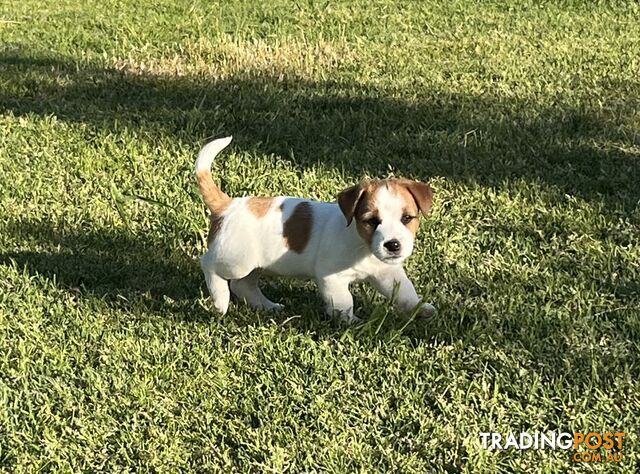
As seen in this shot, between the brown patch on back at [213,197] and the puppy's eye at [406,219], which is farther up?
the puppy's eye at [406,219]

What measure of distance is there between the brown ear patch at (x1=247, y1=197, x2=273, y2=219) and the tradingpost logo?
4.85ft

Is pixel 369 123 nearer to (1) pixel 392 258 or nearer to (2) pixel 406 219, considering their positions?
(2) pixel 406 219

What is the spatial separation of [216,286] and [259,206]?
0.45 meters

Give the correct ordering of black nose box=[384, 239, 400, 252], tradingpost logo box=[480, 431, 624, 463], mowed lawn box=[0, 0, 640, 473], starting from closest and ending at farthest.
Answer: tradingpost logo box=[480, 431, 624, 463], mowed lawn box=[0, 0, 640, 473], black nose box=[384, 239, 400, 252]

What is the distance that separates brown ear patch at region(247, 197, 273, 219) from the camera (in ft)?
13.4

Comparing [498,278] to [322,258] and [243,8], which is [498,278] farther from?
[243,8]

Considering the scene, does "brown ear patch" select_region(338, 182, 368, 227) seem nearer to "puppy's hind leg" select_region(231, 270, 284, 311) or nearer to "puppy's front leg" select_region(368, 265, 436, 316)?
"puppy's front leg" select_region(368, 265, 436, 316)

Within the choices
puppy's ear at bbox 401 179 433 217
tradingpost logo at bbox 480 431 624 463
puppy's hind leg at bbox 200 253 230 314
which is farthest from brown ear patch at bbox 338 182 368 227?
tradingpost logo at bbox 480 431 624 463

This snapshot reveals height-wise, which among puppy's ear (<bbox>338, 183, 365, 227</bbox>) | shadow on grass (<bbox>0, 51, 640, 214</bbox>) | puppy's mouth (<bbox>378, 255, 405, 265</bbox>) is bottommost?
shadow on grass (<bbox>0, 51, 640, 214</bbox>)

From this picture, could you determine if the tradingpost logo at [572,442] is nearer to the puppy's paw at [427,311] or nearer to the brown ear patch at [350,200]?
the puppy's paw at [427,311]

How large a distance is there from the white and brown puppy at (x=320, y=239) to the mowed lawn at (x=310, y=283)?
19 centimetres

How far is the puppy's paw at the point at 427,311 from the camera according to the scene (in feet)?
13.6

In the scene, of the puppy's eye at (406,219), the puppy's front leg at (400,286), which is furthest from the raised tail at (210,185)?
the puppy's eye at (406,219)

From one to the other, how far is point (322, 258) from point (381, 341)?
0.47m
